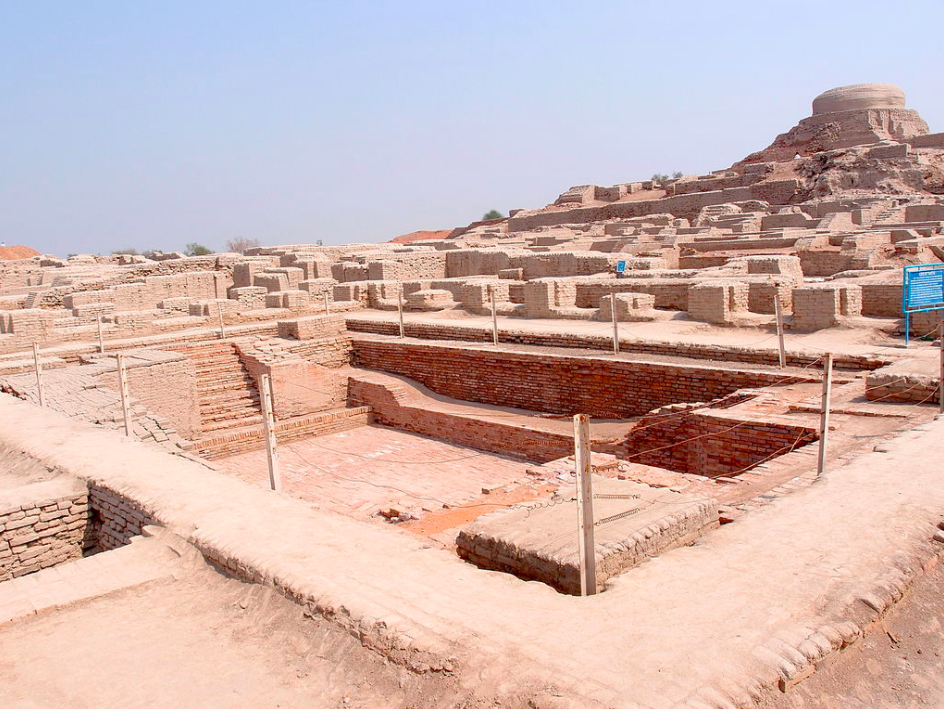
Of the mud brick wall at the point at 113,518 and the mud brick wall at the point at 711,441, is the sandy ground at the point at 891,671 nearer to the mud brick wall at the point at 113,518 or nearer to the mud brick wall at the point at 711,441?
the mud brick wall at the point at 711,441

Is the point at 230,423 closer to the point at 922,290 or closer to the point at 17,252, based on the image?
the point at 922,290

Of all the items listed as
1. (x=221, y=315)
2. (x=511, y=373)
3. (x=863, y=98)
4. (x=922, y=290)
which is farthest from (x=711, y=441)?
(x=863, y=98)

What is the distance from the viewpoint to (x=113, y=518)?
18.5 ft

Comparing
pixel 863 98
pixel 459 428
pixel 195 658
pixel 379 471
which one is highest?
pixel 863 98

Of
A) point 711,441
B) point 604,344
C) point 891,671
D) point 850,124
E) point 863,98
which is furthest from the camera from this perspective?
point 863,98

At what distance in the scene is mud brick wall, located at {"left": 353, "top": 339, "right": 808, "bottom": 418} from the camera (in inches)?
363

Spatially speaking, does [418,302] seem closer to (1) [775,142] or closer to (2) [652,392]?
(2) [652,392]

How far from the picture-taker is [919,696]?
2.95 meters

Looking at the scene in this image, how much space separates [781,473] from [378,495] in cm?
451

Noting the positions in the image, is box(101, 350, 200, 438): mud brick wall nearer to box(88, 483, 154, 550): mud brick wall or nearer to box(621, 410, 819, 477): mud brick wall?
box(88, 483, 154, 550): mud brick wall

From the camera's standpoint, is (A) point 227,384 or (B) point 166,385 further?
(A) point 227,384

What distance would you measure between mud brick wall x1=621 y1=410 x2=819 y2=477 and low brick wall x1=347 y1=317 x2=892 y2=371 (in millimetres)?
1909

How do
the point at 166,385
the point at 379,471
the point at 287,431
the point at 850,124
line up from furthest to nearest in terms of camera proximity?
the point at 850,124 → the point at 166,385 → the point at 287,431 → the point at 379,471

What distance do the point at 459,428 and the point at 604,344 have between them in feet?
7.96
